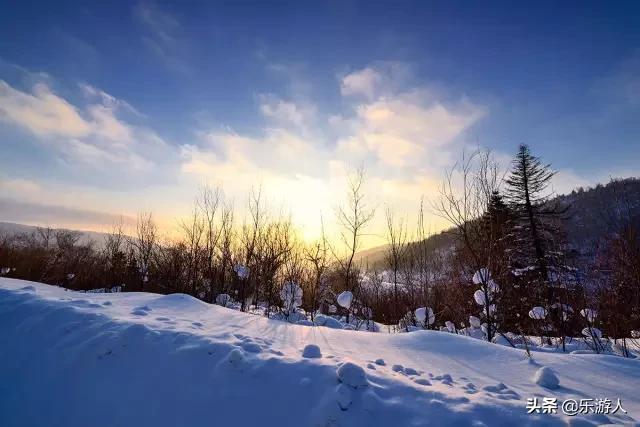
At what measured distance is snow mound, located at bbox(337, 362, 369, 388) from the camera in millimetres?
2672

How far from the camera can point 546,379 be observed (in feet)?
10.00

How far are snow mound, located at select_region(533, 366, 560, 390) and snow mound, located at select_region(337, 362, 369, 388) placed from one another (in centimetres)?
168

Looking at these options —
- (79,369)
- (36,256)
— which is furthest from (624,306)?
(36,256)

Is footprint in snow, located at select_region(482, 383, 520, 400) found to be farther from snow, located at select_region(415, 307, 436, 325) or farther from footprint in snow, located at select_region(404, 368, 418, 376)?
snow, located at select_region(415, 307, 436, 325)

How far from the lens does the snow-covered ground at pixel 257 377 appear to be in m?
2.51

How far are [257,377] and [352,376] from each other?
0.81 metres

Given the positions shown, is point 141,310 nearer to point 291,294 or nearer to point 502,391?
point 502,391

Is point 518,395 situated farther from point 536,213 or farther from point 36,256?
point 36,256

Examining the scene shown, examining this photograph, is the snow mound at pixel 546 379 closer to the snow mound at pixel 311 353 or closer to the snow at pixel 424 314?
the snow mound at pixel 311 353

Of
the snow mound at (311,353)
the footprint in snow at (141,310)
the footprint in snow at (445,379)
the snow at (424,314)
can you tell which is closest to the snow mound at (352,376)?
the snow mound at (311,353)

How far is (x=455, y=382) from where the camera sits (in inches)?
120

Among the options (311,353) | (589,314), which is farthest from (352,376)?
(589,314)

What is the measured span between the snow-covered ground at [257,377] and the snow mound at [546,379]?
13mm

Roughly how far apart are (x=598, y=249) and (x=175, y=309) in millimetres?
8116
